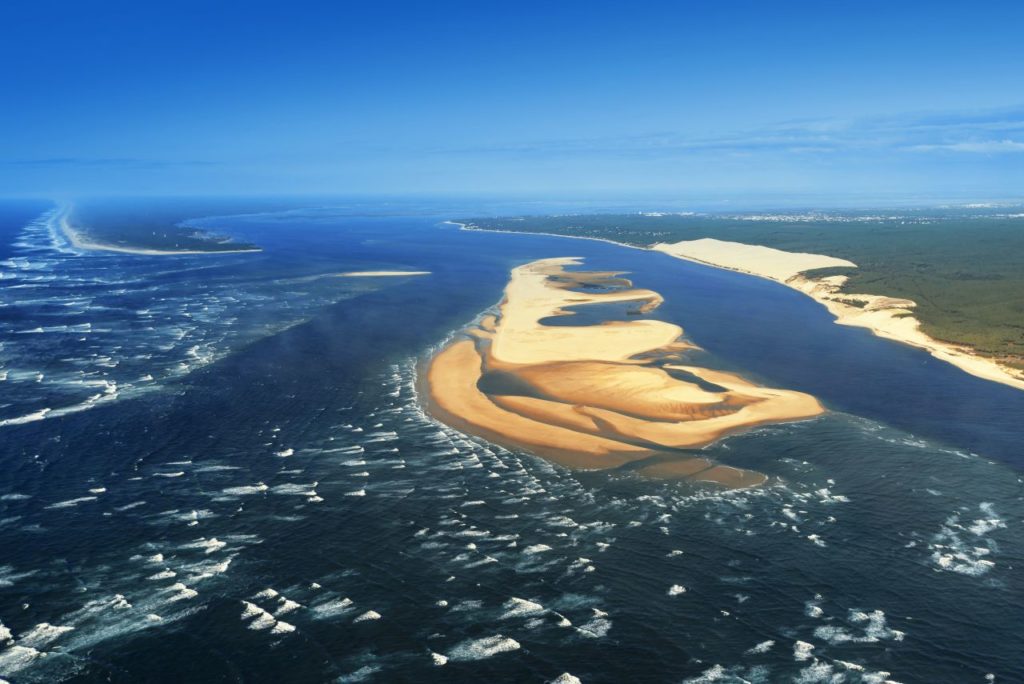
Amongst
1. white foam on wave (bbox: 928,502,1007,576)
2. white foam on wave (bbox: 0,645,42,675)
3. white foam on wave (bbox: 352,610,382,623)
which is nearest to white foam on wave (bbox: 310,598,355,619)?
white foam on wave (bbox: 352,610,382,623)

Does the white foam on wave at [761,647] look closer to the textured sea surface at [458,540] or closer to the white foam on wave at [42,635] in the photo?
the textured sea surface at [458,540]

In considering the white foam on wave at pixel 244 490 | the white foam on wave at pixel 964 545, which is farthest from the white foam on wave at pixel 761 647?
the white foam on wave at pixel 244 490

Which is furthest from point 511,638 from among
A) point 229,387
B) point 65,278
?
point 65,278

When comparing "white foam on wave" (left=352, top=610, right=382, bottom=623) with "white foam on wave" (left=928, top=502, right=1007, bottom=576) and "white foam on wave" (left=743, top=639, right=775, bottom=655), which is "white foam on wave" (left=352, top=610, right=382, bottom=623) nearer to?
"white foam on wave" (left=743, top=639, right=775, bottom=655)

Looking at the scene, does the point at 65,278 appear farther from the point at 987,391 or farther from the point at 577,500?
the point at 987,391

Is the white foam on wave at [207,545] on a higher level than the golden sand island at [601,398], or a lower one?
lower
